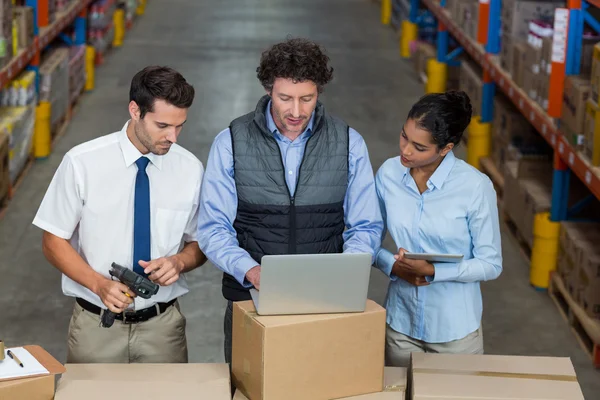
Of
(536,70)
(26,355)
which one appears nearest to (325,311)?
(26,355)

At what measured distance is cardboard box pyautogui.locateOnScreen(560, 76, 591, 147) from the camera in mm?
5348

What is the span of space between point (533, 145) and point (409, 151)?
4.14 metres

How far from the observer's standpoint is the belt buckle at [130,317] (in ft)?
10.7

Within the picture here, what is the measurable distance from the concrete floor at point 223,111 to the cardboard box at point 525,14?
154cm

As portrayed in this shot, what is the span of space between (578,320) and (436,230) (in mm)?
2620

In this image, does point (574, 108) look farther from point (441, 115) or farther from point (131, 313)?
point (131, 313)

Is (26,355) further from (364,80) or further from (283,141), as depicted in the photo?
(364,80)

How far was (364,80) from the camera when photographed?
11086mm

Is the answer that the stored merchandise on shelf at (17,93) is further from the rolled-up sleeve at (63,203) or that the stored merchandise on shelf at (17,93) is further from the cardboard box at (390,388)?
the cardboard box at (390,388)

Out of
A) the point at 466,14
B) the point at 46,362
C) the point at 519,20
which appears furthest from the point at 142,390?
the point at 466,14

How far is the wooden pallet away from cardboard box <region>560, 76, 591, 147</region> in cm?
87

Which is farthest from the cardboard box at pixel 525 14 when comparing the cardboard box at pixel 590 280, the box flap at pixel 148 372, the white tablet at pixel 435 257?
the box flap at pixel 148 372

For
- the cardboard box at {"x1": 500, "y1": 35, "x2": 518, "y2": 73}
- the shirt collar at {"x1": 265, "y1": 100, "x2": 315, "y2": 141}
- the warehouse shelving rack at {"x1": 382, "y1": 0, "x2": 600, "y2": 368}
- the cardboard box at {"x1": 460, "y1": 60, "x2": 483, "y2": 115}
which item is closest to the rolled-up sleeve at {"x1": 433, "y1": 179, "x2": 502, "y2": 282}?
the shirt collar at {"x1": 265, "y1": 100, "x2": 315, "y2": 141}

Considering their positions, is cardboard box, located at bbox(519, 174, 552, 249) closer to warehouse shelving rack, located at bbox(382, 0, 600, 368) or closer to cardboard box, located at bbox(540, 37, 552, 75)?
warehouse shelving rack, located at bbox(382, 0, 600, 368)
